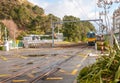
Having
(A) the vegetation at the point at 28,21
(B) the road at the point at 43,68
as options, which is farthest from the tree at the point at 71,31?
(B) the road at the point at 43,68

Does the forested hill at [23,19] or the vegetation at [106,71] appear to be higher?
the forested hill at [23,19]

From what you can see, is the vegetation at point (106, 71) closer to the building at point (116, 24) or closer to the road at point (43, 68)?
the road at point (43, 68)

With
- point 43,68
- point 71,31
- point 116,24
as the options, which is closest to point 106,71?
point 43,68

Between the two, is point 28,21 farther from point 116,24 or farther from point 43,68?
point 43,68

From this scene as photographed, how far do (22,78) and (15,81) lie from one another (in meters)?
1.12

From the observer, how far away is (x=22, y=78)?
52.3ft

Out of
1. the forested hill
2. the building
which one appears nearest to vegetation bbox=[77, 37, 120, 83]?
the building

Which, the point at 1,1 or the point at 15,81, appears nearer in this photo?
the point at 15,81

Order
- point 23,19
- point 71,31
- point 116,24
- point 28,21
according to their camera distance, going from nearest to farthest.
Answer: point 116,24, point 71,31, point 23,19, point 28,21

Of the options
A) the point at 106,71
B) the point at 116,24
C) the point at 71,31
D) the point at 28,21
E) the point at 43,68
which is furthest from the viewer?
the point at 28,21

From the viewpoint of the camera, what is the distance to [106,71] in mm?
6668

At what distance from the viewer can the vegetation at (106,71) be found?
637 centimetres

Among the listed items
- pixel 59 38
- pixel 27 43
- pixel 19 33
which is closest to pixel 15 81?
pixel 27 43

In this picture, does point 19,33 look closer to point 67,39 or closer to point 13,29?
point 13,29
